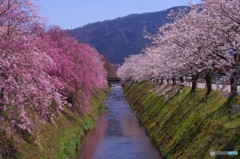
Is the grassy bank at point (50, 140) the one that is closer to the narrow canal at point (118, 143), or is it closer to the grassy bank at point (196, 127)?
the narrow canal at point (118, 143)

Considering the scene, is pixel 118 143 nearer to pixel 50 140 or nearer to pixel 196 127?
pixel 50 140

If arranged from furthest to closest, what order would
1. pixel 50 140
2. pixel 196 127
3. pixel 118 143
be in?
pixel 118 143
pixel 50 140
pixel 196 127

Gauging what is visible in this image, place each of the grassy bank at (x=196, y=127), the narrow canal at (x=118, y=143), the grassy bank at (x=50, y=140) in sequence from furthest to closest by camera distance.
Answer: the narrow canal at (x=118, y=143)
the grassy bank at (x=196, y=127)
the grassy bank at (x=50, y=140)

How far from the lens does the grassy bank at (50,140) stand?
61.1ft

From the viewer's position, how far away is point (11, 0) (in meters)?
15.4

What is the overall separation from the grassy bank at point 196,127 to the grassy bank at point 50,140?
666 cm

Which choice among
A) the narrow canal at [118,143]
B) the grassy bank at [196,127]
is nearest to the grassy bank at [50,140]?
the narrow canal at [118,143]

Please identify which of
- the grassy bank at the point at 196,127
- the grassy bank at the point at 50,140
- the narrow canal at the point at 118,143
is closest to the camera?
the grassy bank at the point at 50,140

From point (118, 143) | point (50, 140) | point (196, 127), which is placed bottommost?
point (118, 143)

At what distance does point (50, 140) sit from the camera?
24.3m

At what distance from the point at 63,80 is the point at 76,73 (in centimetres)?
290

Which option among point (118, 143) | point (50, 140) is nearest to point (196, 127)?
point (50, 140)

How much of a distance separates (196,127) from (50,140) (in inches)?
380

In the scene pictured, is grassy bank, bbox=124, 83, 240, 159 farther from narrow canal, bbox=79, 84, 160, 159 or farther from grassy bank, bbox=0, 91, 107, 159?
grassy bank, bbox=0, 91, 107, 159
